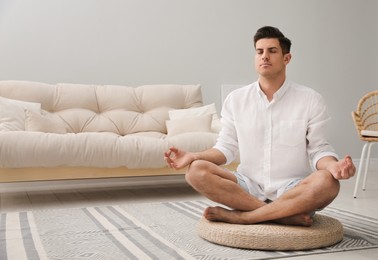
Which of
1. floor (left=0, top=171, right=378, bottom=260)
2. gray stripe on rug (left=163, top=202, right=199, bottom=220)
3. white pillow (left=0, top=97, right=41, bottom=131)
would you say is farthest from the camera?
white pillow (left=0, top=97, right=41, bottom=131)

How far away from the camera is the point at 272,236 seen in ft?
5.51

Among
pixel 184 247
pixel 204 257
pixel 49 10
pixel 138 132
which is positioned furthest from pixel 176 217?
pixel 49 10

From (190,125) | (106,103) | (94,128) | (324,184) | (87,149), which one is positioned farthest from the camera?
(106,103)

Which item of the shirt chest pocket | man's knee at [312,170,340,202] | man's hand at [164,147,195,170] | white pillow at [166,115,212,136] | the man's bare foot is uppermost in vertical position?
the shirt chest pocket

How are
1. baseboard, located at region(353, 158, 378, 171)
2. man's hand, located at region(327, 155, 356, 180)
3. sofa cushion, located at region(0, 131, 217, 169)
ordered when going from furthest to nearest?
baseboard, located at region(353, 158, 378, 171) → sofa cushion, located at region(0, 131, 217, 169) → man's hand, located at region(327, 155, 356, 180)

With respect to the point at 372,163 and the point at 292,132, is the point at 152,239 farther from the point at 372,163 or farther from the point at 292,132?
the point at 372,163

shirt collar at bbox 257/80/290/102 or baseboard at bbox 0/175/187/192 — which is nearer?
shirt collar at bbox 257/80/290/102

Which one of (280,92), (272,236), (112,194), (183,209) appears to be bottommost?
(112,194)

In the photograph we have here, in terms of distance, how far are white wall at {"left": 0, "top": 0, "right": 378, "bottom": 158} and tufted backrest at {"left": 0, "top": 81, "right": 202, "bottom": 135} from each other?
1.38 ft

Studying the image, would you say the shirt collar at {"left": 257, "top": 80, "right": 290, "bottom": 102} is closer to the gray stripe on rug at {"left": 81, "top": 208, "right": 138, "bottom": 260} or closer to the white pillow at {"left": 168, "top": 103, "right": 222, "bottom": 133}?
the gray stripe on rug at {"left": 81, "top": 208, "right": 138, "bottom": 260}

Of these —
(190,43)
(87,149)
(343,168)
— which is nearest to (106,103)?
(87,149)

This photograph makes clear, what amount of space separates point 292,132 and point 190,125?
164 cm

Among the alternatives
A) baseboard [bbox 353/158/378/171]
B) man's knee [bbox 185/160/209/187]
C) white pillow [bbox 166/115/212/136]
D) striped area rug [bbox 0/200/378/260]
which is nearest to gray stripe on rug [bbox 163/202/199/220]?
striped area rug [bbox 0/200/378/260]

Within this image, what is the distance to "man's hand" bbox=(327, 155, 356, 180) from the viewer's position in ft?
5.15
